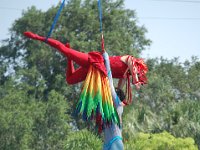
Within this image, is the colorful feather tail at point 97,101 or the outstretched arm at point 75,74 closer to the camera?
the colorful feather tail at point 97,101

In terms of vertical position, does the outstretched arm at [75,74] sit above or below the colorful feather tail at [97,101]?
above

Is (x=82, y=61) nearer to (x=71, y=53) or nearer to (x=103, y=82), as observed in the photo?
(x=71, y=53)

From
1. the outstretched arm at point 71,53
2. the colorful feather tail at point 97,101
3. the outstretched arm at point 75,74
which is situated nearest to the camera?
the colorful feather tail at point 97,101

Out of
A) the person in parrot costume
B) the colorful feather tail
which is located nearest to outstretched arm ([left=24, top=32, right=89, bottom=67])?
the person in parrot costume

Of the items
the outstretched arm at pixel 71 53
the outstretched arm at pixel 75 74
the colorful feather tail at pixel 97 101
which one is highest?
the outstretched arm at pixel 71 53

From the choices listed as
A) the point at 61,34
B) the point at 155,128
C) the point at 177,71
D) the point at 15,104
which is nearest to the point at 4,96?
the point at 15,104

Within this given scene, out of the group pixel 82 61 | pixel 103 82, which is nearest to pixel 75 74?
pixel 82 61

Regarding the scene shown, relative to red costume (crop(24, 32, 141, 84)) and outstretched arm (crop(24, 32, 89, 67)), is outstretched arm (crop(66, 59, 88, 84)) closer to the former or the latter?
red costume (crop(24, 32, 141, 84))

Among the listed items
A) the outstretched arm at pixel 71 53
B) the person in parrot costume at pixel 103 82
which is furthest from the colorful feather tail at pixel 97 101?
the outstretched arm at pixel 71 53

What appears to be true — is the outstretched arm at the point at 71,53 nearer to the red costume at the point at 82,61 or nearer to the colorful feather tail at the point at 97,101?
the red costume at the point at 82,61

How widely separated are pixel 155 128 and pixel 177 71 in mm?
15721

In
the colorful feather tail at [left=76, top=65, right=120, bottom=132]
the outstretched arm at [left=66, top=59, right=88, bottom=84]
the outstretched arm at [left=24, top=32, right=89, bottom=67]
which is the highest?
the outstretched arm at [left=24, top=32, right=89, bottom=67]

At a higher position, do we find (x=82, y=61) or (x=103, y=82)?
(x=82, y=61)

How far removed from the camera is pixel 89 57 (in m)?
5.24
